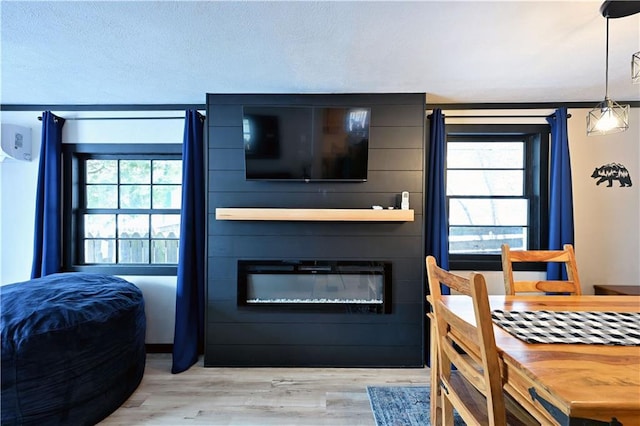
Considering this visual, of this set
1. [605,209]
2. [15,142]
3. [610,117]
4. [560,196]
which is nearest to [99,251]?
[15,142]

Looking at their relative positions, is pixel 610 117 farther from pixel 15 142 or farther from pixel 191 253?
pixel 15 142

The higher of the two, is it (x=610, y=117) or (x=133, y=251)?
(x=610, y=117)

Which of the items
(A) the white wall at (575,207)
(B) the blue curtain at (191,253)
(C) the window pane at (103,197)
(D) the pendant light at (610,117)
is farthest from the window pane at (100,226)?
(D) the pendant light at (610,117)

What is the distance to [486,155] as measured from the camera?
2.86m

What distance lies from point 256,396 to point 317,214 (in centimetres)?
142

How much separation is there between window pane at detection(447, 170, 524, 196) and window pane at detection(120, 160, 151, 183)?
118 inches

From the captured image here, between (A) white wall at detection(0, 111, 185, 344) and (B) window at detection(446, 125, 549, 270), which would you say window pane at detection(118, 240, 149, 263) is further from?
(B) window at detection(446, 125, 549, 270)

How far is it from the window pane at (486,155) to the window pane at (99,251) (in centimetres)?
347

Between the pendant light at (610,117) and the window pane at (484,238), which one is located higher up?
the pendant light at (610,117)

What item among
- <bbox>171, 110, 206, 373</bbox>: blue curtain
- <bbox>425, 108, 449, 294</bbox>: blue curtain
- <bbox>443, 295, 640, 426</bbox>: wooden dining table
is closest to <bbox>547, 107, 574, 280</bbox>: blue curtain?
<bbox>425, 108, 449, 294</bbox>: blue curtain

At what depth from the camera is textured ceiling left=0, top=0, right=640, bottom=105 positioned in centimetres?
149

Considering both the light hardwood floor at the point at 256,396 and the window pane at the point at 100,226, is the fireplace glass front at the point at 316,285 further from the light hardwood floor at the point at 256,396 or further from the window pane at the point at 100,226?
the window pane at the point at 100,226

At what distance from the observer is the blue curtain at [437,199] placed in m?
2.60

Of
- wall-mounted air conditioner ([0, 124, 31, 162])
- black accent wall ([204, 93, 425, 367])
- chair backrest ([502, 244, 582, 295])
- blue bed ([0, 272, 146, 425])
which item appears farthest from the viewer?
wall-mounted air conditioner ([0, 124, 31, 162])
